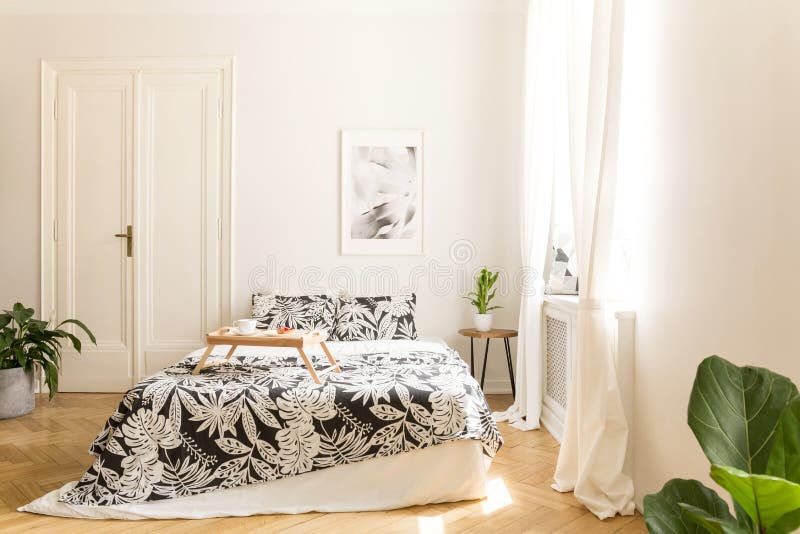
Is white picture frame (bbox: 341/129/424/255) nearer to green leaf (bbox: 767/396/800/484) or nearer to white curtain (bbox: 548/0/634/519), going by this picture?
white curtain (bbox: 548/0/634/519)

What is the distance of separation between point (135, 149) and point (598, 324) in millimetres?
3673

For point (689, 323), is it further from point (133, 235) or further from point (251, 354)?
point (133, 235)

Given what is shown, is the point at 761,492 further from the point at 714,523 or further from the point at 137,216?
the point at 137,216

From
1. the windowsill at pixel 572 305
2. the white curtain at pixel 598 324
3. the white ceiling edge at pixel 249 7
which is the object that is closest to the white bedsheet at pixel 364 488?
the white curtain at pixel 598 324

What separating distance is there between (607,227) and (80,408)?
3653 mm

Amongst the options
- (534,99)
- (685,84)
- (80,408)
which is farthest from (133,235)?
(685,84)

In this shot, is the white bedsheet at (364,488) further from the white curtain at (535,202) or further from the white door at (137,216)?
the white door at (137,216)

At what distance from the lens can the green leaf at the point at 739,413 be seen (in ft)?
3.19

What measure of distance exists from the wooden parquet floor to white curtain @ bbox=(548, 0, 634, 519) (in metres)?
0.12

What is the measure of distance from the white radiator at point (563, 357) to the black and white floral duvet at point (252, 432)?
62cm

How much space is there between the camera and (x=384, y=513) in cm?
242

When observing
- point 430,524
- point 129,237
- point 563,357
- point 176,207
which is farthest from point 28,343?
point 563,357

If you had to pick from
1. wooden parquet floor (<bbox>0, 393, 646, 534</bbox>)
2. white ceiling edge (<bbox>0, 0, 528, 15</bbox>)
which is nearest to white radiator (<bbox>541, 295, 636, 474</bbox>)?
wooden parquet floor (<bbox>0, 393, 646, 534</bbox>)

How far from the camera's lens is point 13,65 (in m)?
4.50
